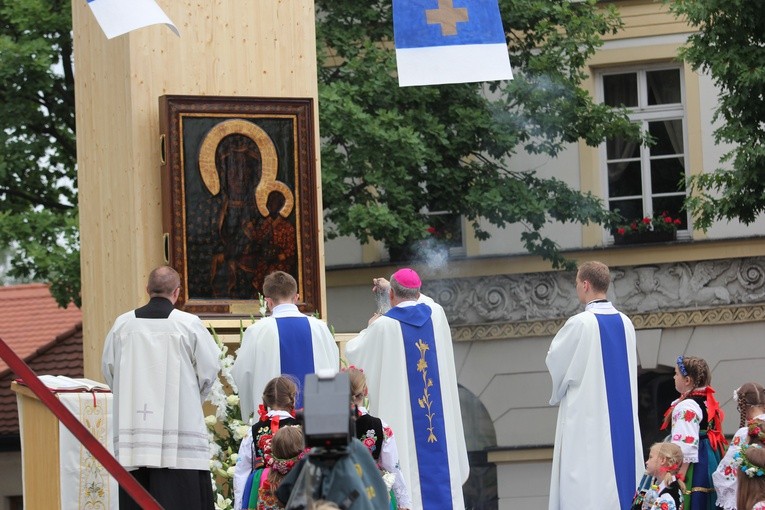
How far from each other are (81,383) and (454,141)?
10415 mm

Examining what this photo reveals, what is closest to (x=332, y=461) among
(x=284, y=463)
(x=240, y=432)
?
(x=284, y=463)

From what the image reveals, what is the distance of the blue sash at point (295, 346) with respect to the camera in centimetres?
1162

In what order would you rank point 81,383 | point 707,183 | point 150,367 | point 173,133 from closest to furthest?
point 150,367, point 81,383, point 173,133, point 707,183

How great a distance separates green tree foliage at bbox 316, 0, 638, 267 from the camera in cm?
2098

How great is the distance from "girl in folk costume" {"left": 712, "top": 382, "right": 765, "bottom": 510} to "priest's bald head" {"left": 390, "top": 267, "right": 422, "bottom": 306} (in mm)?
2264

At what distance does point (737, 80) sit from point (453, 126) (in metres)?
5.38

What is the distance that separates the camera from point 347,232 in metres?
21.1

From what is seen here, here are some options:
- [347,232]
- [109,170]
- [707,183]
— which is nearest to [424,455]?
[109,170]

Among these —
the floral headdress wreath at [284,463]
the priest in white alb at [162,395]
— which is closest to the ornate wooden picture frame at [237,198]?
the priest in white alb at [162,395]

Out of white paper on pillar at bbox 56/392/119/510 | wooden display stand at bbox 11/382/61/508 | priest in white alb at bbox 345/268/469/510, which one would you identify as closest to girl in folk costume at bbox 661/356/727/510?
priest in white alb at bbox 345/268/469/510

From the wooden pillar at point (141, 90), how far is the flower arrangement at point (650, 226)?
1063cm

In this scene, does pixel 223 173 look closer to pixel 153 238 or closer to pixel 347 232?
pixel 153 238

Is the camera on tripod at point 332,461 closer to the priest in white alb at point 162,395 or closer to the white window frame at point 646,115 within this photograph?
the priest in white alb at point 162,395

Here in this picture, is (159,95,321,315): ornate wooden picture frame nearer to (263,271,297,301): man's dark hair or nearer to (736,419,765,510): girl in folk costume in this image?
(263,271,297,301): man's dark hair
